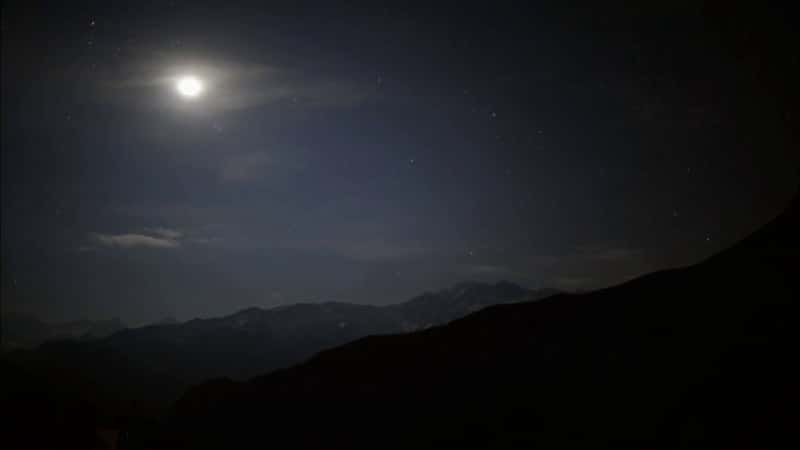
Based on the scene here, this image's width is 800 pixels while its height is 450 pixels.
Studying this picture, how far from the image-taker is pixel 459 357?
3609 cm

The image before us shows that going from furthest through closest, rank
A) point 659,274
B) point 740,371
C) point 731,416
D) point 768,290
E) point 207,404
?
point 207,404 < point 659,274 < point 768,290 < point 740,371 < point 731,416

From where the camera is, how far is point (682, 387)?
23.0m

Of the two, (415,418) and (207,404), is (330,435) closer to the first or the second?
(415,418)

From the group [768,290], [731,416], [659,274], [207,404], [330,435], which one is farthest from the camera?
[207,404]

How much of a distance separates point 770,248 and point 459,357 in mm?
22395

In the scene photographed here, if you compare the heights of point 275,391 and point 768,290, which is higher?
point 768,290

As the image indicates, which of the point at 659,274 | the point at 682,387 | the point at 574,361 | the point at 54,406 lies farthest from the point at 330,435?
the point at 54,406

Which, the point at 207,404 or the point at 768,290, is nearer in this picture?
the point at 768,290

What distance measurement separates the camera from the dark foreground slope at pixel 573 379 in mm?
21344

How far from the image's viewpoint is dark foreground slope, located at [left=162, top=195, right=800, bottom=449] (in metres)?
21.3

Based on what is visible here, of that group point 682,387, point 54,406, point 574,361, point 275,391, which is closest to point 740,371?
point 682,387

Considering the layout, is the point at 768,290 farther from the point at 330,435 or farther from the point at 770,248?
the point at 330,435

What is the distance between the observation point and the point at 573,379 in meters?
27.1

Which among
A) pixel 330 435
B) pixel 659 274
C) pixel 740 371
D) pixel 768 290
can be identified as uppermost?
pixel 659 274
